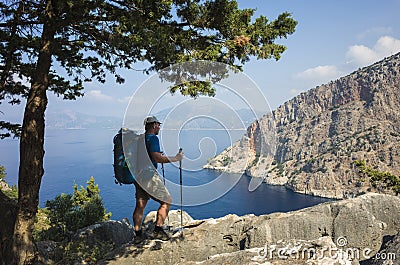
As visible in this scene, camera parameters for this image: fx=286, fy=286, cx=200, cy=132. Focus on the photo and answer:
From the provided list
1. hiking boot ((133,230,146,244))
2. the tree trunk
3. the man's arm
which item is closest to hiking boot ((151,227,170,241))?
hiking boot ((133,230,146,244))

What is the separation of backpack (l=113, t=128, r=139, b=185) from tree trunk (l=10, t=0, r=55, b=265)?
1563 mm

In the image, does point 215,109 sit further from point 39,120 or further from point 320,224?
point 320,224

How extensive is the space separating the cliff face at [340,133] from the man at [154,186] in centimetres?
6604

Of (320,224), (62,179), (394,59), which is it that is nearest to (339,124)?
(394,59)

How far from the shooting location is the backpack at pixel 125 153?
501 centimetres

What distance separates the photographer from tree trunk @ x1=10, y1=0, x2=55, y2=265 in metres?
5.19

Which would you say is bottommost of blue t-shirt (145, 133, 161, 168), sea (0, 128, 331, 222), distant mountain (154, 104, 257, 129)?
sea (0, 128, 331, 222)

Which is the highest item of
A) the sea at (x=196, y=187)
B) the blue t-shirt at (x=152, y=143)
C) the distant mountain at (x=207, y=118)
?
the distant mountain at (x=207, y=118)

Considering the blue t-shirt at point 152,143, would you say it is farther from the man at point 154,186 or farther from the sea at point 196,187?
the sea at point 196,187

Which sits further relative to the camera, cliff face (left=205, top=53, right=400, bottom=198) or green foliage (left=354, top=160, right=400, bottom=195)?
cliff face (left=205, top=53, right=400, bottom=198)

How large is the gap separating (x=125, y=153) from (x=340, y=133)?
141952 millimetres

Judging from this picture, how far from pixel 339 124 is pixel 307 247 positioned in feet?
489

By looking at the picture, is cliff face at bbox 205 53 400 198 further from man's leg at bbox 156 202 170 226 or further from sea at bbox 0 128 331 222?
man's leg at bbox 156 202 170 226

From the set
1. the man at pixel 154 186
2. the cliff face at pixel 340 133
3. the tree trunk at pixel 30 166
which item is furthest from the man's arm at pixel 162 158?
the cliff face at pixel 340 133
